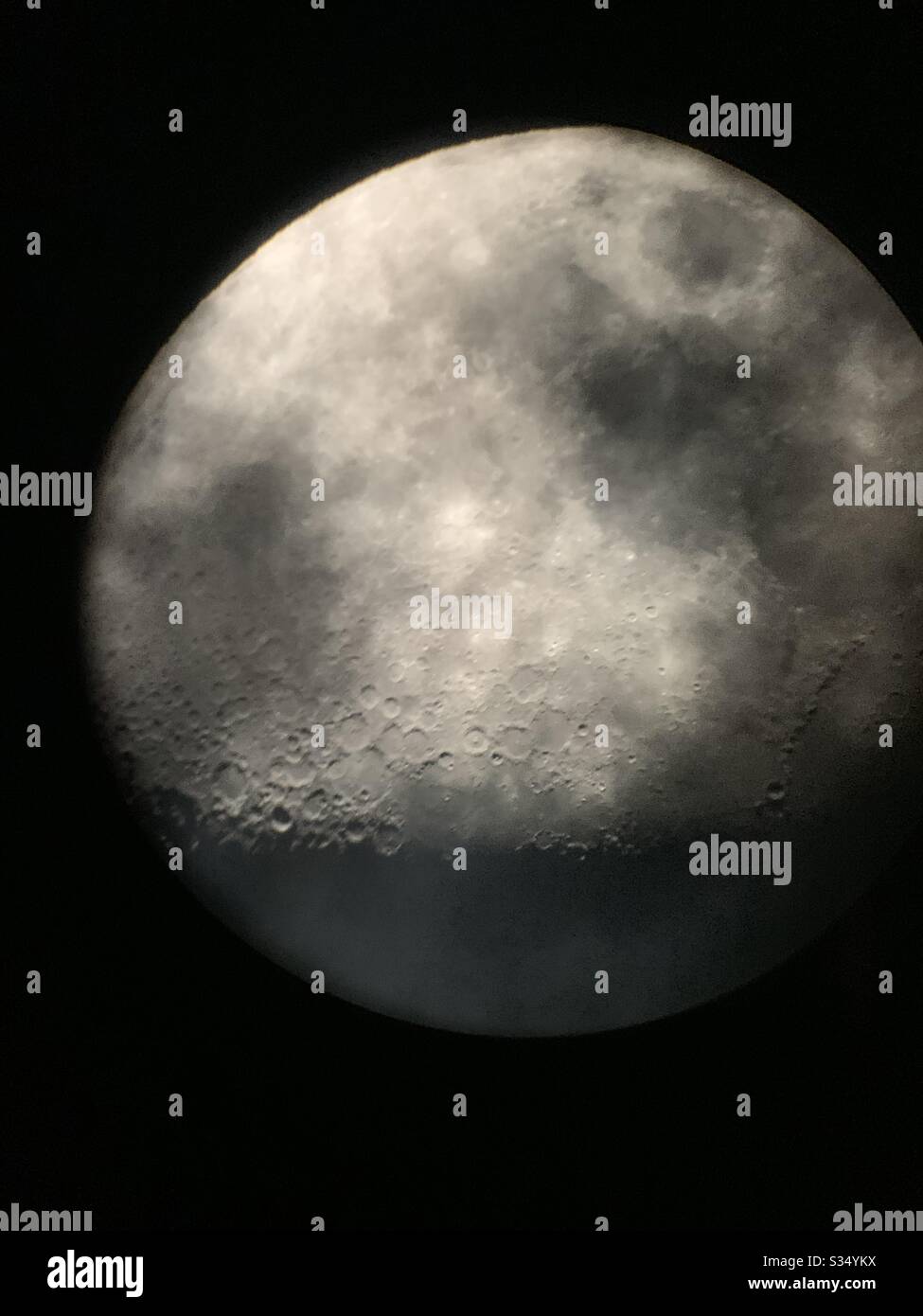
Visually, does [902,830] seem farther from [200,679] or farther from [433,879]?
[200,679]

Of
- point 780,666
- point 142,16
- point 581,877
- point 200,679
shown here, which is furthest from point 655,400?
point 142,16

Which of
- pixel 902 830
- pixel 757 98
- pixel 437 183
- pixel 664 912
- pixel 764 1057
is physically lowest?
pixel 764 1057

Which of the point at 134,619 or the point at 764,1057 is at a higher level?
the point at 134,619

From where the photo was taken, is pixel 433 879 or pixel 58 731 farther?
pixel 58 731

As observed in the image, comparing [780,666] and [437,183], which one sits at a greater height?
[437,183]

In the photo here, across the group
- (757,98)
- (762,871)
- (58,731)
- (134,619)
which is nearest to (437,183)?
(757,98)

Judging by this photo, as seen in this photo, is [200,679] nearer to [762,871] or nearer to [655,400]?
[655,400]
